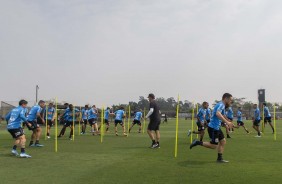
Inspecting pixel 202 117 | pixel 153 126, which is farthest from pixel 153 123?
pixel 202 117

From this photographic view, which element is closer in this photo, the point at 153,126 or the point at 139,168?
the point at 139,168

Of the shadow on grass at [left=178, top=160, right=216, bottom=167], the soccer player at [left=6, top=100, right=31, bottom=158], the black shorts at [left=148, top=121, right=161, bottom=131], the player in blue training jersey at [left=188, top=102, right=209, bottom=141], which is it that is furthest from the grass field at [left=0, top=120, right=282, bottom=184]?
the player in blue training jersey at [left=188, top=102, right=209, bottom=141]

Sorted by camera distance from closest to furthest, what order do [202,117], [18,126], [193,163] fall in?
1. [193,163]
2. [18,126]
3. [202,117]

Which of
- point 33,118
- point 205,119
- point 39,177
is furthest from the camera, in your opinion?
point 205,119

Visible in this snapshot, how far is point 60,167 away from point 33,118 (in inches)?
262

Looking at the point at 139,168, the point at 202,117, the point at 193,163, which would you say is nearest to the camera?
the point at 139,168

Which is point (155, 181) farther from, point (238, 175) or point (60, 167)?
point (60, 167)

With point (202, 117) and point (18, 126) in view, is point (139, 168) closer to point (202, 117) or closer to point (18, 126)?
point (18, 126)

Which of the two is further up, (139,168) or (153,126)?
(153,126)

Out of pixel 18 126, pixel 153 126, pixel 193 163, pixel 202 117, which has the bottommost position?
pixel 193 163

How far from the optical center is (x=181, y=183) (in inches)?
281

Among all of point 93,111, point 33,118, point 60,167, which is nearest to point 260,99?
point 93,111

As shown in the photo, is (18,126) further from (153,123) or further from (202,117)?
(202,117)

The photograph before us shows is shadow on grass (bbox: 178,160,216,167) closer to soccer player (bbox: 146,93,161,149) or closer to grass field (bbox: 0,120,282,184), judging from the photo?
grass field (bbox: 0,120,282,184)
